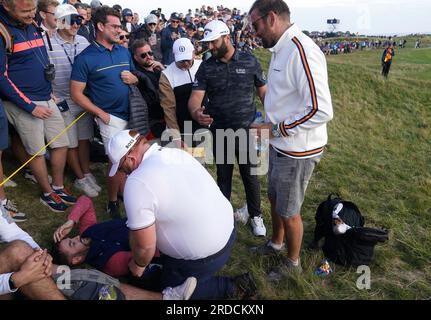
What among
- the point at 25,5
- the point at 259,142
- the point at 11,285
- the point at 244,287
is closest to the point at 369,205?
the point at 259,142

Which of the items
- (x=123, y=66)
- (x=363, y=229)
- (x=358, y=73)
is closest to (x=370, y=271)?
(x=363, y=229)

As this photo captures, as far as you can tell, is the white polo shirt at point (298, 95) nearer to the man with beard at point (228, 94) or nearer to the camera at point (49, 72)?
the man with beard at point (228, 94)

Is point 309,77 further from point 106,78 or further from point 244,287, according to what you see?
point 106,78

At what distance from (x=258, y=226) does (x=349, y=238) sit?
1121mm

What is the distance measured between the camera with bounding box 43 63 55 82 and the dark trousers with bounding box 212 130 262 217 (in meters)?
2.12

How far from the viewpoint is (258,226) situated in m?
4.30

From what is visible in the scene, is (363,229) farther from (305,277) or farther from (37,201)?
(37,201)

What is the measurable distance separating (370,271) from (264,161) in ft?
9.58

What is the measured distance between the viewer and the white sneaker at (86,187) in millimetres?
4879

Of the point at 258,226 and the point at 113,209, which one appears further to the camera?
the point at 113,209

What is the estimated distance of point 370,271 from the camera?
371 cm

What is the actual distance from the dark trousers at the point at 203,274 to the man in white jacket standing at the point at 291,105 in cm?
69

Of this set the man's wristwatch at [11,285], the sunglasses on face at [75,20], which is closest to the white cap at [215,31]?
the sunglasses on face at [75,20]

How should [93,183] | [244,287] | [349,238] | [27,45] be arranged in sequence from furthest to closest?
[93,183], [27,45], [349,238], [244,287]
